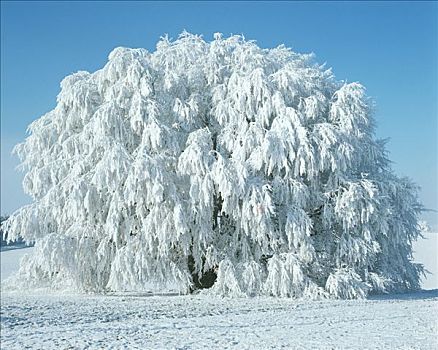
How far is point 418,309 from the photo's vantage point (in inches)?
449

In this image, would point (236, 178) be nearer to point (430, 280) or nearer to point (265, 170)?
point (265, 170)

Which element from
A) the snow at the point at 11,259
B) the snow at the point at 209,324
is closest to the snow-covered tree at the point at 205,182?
the snow at the point at 11,259

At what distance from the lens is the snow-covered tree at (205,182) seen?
12.7 metres

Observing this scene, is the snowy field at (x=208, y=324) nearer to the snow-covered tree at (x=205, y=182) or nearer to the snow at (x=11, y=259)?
the snow at (x=11, y=259)

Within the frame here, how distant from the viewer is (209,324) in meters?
8.63

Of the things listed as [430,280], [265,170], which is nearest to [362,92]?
[265,170]

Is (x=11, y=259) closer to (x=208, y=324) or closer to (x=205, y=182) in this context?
(x=205, y=182)

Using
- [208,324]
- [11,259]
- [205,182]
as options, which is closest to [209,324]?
[208,324]

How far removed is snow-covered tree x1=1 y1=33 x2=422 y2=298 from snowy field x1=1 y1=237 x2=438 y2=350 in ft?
4.45

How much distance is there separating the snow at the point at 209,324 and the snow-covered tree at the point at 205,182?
1.33m

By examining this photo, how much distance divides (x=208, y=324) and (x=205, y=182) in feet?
14.8

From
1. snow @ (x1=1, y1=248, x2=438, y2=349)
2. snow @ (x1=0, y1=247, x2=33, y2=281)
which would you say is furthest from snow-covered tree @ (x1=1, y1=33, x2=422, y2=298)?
snow @ (x1=1, y1=248, x2=438, y2=349)

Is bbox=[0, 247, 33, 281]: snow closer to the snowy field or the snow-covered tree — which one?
the snowy field

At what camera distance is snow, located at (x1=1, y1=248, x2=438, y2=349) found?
21.8 ft
